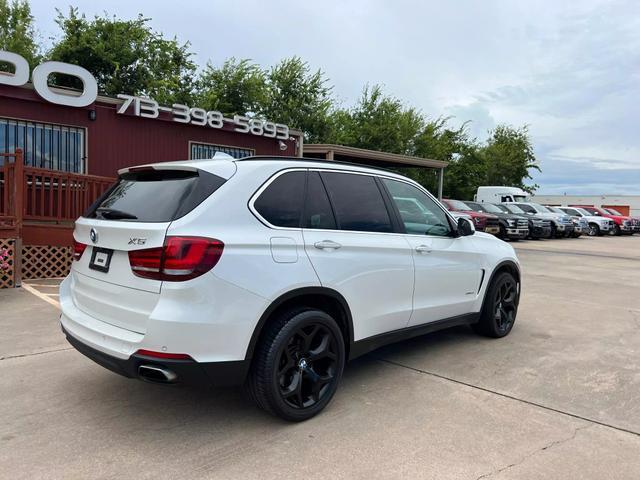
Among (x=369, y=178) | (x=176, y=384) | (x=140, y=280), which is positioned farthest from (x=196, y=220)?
(x=369, y=178)

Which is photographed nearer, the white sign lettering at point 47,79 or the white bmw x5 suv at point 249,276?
the white bmw x5 suv at point 249,276

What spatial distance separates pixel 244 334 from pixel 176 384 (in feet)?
1.57

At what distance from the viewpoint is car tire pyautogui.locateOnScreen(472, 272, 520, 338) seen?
5.37 meters

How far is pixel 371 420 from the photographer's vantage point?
3.49 meters

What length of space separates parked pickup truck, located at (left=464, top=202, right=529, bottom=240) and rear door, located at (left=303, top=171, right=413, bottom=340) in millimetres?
17578

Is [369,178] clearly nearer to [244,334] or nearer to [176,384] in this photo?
[244,334]

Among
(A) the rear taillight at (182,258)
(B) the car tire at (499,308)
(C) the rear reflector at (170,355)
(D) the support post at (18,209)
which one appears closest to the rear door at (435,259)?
(B) the car tire at (499,308)

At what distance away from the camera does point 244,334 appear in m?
3.04

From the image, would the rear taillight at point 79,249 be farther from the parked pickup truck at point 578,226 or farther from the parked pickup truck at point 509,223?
→ the parked pickup truck at point 578,226

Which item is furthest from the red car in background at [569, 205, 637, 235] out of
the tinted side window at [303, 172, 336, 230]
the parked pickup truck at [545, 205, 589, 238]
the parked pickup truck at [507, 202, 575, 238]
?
the tinted side window at [303, 172, 336, 230]

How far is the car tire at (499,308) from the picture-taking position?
17.6 ft

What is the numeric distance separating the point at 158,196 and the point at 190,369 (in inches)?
44.3

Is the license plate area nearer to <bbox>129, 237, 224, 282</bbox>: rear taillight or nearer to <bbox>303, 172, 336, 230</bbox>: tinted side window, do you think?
<bbox>129, 237, 224, 282</bbox>: rear taillight

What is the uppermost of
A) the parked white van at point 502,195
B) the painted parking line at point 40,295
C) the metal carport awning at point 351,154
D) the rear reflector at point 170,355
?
the metal carport awning at point 351,154
